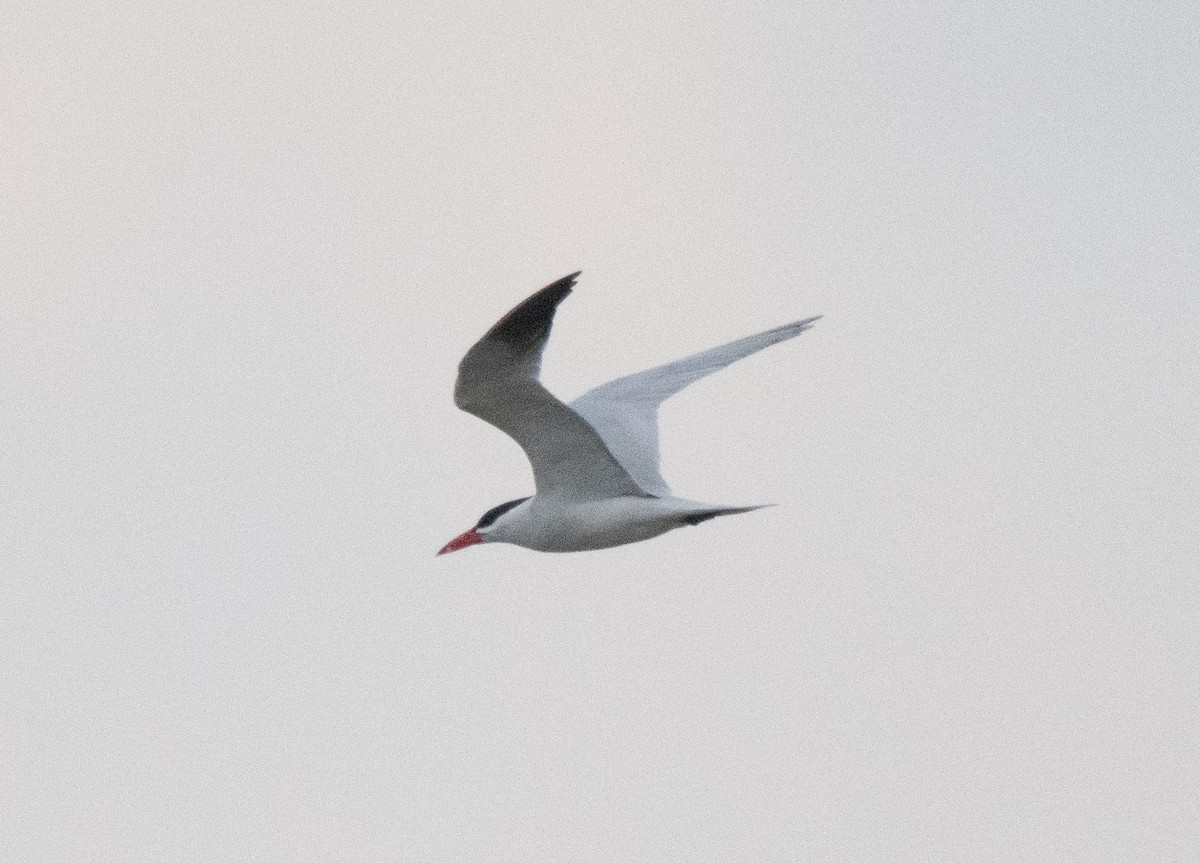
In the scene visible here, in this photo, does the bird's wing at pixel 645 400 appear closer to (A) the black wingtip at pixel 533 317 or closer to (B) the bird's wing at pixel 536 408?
(B) the bird's wing at pixel 536 408

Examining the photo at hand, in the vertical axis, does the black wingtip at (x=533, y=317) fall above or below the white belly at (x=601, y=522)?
above

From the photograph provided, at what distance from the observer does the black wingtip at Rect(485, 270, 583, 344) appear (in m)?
12.5

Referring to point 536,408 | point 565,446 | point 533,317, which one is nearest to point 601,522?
point 565,446

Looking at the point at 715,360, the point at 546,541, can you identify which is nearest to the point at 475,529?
the point at 546,541

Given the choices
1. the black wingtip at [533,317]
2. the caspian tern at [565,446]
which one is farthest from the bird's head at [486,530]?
the black wingtip at [533,317]

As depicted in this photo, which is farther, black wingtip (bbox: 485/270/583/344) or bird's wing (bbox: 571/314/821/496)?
bird's wing (bbox: 571/314/821/496)

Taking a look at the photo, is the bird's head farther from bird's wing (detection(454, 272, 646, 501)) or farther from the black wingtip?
the black wingtip

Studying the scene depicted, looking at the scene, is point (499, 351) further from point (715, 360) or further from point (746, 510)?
point (715, 360)

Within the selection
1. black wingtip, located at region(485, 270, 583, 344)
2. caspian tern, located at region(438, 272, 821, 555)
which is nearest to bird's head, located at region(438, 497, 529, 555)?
caspian tern, located at region(438, 272, 821, 555)

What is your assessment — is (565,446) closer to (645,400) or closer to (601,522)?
(601,522)

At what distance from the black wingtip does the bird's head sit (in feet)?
6.32

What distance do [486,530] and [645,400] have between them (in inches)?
62.4

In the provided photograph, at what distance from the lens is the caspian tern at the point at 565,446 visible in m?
12.9

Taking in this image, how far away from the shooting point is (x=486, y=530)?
14.7 meters
